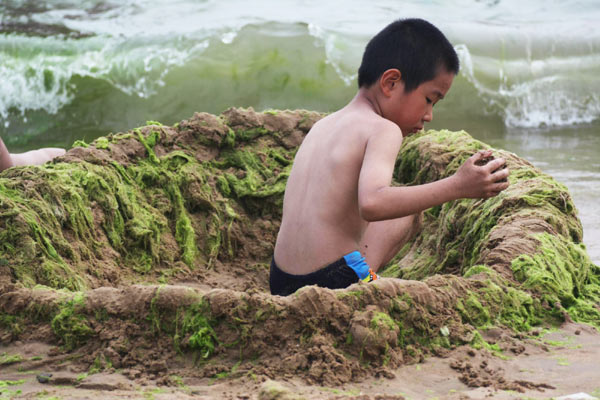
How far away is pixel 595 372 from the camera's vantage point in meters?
1.89

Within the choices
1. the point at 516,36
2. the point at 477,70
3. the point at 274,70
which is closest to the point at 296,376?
the point at 274,70

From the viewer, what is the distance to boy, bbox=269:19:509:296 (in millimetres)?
2543

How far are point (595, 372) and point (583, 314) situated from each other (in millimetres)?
465

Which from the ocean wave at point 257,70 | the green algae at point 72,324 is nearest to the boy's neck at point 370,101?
the green algae at point 72,324

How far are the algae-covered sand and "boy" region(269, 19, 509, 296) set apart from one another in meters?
0.40

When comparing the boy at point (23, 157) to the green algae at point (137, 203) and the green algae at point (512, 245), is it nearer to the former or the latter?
the green algae at point (137, 203)

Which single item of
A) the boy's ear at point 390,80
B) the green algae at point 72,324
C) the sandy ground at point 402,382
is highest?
the boy's ear at point 390,80

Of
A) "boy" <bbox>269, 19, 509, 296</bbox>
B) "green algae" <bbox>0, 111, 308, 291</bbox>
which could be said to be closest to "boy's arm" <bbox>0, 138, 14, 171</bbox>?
"green algae" <bbox>0, 111, 308, 291</bbox>

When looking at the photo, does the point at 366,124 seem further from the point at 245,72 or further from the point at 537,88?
the point at 537,88

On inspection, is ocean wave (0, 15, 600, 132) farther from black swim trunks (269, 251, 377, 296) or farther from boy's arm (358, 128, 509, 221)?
boy's arm (358, 128, 509, 221)

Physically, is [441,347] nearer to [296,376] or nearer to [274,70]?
[296,376]

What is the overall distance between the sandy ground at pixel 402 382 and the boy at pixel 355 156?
0.58 m

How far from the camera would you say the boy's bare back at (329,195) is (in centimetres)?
256

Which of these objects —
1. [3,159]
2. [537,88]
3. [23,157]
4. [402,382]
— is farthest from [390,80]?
[537,88]
